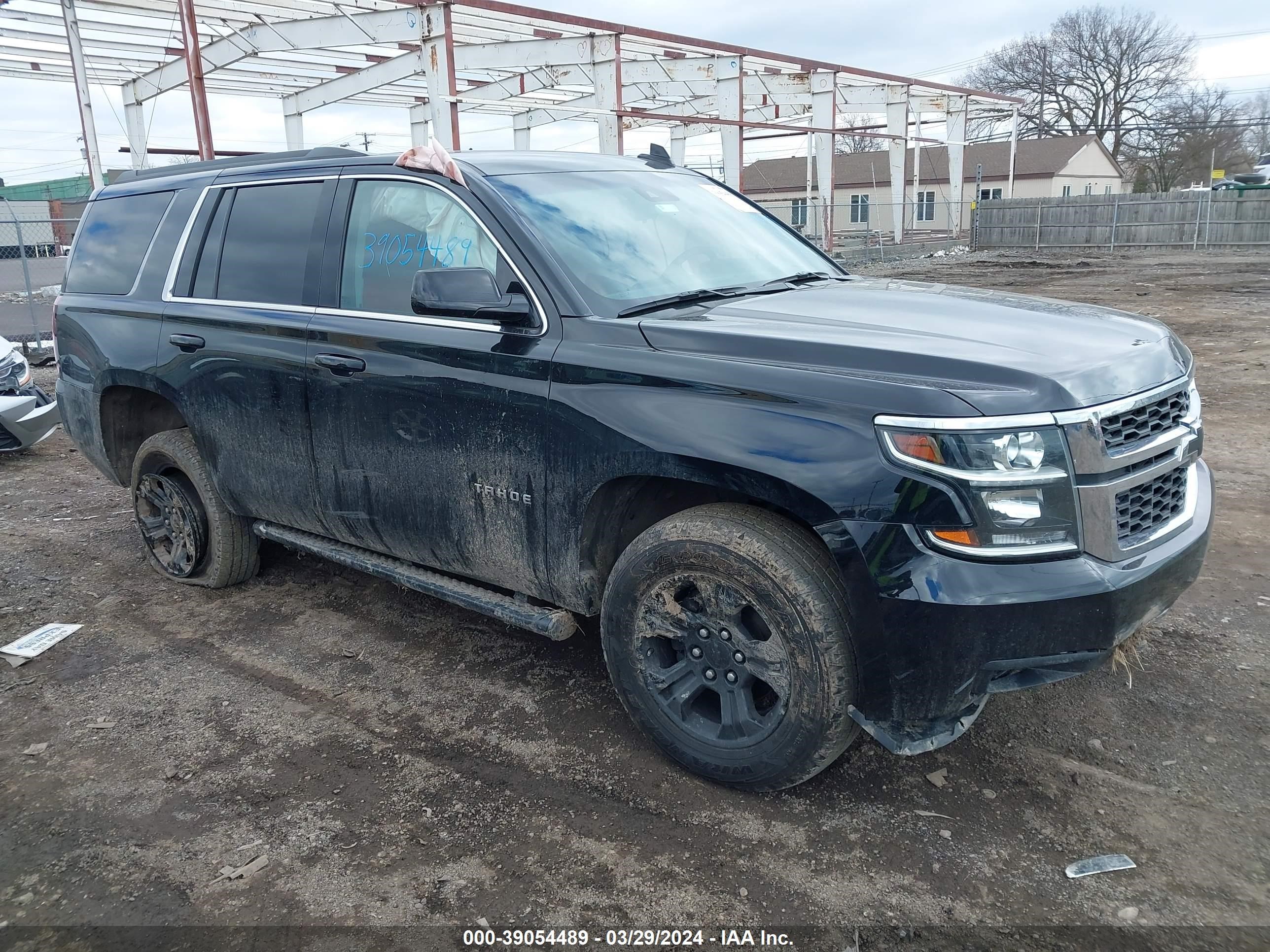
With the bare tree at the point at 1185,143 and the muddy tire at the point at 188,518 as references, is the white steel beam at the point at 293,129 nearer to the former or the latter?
the muddy tire at the point at 188,518

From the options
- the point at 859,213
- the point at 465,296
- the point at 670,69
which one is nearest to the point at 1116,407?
the point at 465,296

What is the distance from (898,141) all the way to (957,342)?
1198 inches

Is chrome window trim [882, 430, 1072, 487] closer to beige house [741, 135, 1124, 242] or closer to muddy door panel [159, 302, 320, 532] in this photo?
muddy door panel [159, 302, 320, 532]

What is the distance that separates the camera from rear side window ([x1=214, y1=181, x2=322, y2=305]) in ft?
13.3

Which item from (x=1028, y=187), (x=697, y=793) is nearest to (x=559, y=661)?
(x=697, y=793)

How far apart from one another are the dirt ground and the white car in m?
3.81

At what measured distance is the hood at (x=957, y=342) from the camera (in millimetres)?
2557

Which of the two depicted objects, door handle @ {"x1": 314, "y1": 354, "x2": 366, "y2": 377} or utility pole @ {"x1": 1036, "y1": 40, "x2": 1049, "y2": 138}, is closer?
door handle @ {"x1": 314, "y1": 354, "x2": 366, "y2": 377}

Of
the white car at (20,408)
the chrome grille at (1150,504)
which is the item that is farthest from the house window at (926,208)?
the chrome grille at (1150,504)

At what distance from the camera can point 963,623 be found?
253cm

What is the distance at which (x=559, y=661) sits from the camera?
411 centimetres

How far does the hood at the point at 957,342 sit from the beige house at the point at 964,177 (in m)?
46.7

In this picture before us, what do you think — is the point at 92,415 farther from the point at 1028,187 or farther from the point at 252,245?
the point at 1028,187

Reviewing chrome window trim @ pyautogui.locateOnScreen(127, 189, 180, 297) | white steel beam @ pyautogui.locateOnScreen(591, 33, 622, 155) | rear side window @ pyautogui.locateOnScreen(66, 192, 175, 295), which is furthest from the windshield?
white steel beam @ pyautogui.locateOnScreen(591, 33, 622, 155)
